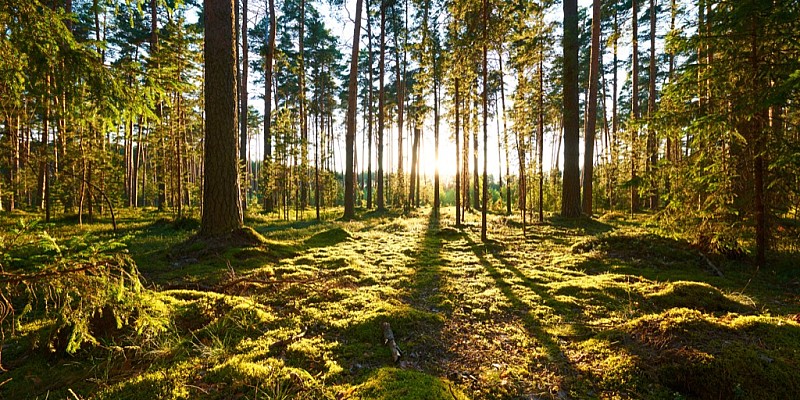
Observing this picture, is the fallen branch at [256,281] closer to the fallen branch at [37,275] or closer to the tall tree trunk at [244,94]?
the fallen branch at [37,275]

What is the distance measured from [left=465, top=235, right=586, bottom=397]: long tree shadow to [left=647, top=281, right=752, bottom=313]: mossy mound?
1274mm

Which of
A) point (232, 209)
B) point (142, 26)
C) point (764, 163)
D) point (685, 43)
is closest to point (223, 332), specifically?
point (232, 209)

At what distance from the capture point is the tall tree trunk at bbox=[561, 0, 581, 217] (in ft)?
44.7

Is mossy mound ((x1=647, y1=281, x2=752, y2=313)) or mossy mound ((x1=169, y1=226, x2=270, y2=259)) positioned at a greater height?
mossy mound ((x1=169, y1=226, x2=270, y2=259))

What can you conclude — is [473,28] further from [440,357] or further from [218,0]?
[440,357]

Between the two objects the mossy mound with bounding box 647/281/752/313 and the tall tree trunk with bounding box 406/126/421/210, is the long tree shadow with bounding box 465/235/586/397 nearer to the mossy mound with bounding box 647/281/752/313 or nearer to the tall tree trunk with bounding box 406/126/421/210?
the mossy mound with bounding box 647/281/752/313

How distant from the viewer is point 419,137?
30.9 meters

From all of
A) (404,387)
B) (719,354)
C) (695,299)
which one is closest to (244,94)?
(404,387)

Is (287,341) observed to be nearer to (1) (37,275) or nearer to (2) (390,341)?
(2) (390,341)

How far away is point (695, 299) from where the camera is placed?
446 centimetres

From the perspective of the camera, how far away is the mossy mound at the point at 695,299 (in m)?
4.34

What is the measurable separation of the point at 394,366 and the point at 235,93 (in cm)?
711

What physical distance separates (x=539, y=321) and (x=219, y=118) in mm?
7524

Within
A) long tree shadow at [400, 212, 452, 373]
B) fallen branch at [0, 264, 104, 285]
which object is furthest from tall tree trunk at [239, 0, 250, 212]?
fallen branch at [0, 264, 104, 285]
